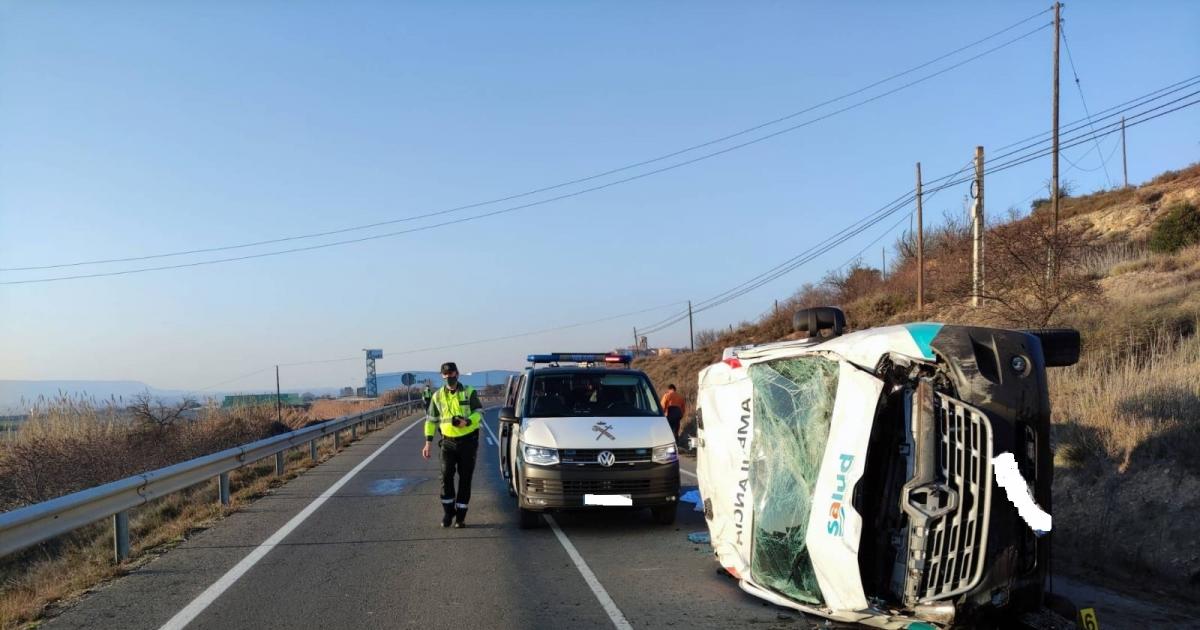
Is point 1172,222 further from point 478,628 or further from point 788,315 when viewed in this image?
point 478,628

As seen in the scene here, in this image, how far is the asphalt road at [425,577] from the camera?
5.75 meters

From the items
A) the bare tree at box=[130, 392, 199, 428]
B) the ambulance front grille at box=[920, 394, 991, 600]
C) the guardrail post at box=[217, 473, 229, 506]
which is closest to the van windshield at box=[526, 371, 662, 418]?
the guardrail post at box=[217, 473, 229, 506]

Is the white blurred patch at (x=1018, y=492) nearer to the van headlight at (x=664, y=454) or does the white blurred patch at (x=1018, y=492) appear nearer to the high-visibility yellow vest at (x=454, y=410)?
the van headlight at (x=664, y=454)

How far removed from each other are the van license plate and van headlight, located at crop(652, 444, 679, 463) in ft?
1.68

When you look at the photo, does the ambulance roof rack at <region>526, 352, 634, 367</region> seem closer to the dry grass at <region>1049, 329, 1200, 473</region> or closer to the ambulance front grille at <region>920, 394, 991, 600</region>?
the dry grass at <region>1049, 329, 1200, 473</region>

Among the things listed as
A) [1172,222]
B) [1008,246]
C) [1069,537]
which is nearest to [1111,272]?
[1172,222]

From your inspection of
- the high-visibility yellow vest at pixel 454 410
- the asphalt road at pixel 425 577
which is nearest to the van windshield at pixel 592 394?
the high-visibility yellow vest at pixel 454 410

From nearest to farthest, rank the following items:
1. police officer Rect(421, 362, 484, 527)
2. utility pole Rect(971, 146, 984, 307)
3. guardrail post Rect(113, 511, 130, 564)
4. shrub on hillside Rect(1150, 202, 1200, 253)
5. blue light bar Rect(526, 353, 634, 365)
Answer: guardrail post Rect(113, 511, 130, 564) < police officer Rect(421, 362, 484, 527) < blue light bar Rect(526, 353, 634, 365) < utility pole Rect(971, 146, 984, 307) < shrub on hillside Rect(1150, 202, 1200, 253)

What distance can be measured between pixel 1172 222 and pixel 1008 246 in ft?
70.1

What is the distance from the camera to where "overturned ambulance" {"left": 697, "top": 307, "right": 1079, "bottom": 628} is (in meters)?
4.27

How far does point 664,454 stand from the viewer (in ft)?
29.3

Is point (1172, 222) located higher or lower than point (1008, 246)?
higher

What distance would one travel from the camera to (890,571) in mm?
4621

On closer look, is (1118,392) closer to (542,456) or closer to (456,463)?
(542,456)
